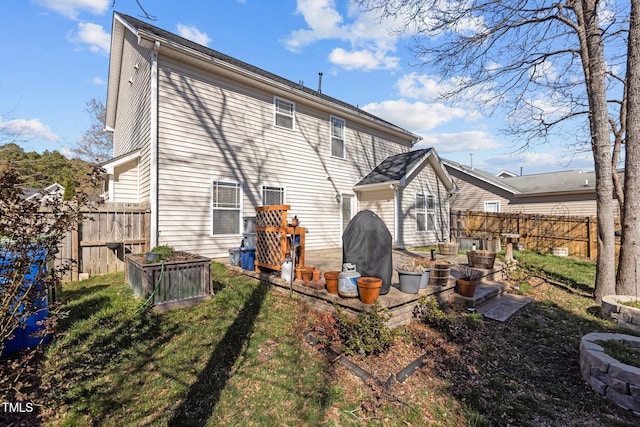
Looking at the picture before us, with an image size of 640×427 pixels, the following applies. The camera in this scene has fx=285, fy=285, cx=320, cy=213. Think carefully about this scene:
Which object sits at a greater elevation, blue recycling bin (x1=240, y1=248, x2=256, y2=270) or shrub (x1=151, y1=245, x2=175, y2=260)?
shrub (x1=151, y1=245, x2=175, y2=260)

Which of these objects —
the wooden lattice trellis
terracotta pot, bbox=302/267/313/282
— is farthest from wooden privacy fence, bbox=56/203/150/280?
terracotta pot, bbox=302/267/313/282

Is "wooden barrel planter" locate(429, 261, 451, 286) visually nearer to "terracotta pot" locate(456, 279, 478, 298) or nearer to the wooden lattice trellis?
"terracotta pot" locate(456, 279, 478, 298)

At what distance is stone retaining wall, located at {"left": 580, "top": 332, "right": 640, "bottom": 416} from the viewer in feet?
9.62

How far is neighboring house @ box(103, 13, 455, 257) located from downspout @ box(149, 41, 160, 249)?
24 mm

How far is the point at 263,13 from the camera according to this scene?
7379 millimetres

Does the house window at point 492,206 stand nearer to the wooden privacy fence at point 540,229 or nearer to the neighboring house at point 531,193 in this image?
the neighboring house at point 531,193

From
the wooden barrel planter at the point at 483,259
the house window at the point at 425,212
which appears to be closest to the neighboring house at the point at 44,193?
the wooden barrel planter at the point at 483,259

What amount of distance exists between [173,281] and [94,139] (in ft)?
79.7

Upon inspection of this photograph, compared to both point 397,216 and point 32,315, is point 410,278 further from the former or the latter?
point 397,216

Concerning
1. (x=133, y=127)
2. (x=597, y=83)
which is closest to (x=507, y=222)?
(x=597, y=83)

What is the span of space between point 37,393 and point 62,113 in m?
12.1

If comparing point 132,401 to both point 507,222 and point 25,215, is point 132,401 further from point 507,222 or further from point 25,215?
point 507,222

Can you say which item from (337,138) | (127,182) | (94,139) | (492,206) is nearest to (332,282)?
(127,182)

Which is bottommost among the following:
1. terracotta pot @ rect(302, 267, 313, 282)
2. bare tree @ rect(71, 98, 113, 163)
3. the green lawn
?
the green lawn
